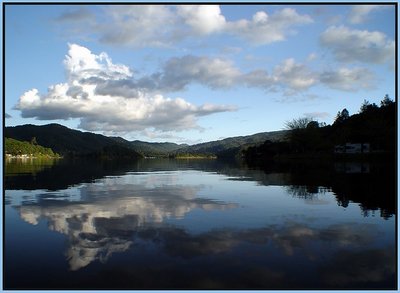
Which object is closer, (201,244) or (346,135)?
(201,244)

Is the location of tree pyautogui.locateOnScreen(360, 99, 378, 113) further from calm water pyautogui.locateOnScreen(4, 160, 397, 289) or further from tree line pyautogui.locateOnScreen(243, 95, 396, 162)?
calm water pyautogui.locateOnScreen(4, 160, 397, 289)

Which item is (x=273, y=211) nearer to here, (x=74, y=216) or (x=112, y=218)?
(x=112, y=218)

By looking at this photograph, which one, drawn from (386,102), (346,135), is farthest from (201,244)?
(386,102)

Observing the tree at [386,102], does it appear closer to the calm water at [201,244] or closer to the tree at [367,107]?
the tree at [367,107]

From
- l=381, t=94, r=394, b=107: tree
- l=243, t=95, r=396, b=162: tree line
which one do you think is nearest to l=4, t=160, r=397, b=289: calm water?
l=243, t=95, r=396, b=162: tree line

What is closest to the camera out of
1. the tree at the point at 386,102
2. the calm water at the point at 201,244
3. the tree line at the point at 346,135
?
the calm water at the point at 201,244

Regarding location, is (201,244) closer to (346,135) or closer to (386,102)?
(346,135)

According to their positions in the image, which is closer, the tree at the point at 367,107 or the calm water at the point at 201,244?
the calm water at the point at 201,244

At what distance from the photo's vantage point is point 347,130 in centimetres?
16288

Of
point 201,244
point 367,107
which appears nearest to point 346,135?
point 367,107

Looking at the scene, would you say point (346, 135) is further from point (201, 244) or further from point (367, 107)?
point (201, 244)

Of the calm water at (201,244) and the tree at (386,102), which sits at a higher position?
the tree at (386,102)

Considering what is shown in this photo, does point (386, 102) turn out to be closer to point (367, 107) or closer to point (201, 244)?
point (367, 107)

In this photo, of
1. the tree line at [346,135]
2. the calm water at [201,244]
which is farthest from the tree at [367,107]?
the calm water at [201,244]
